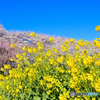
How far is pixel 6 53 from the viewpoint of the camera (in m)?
8.90

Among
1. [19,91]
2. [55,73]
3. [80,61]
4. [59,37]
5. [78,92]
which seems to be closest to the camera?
[78,92]

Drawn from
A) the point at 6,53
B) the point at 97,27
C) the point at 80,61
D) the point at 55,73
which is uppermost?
the point at 6,53

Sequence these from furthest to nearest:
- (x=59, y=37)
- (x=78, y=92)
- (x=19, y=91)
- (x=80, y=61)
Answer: (x=59, y=37), (x=19, y=91), (x=80, y=61), (x=78, y=92)

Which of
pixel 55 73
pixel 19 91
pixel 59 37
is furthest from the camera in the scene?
pixel 59 37

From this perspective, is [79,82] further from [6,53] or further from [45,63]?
[6,53]

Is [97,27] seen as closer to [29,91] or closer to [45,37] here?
[29,91]

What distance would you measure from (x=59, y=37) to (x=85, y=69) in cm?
1069

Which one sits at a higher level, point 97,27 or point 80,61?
point 97,27

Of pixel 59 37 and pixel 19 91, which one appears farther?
pixel 59 37

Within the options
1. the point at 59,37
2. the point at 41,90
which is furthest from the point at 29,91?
the point at 59,37

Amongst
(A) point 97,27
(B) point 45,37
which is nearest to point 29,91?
(A) point 97,27

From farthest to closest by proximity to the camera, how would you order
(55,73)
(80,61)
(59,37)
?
(59,37)
(55,73)
(80,61)

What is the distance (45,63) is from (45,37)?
8424 millimetres

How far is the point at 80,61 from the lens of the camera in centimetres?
333
